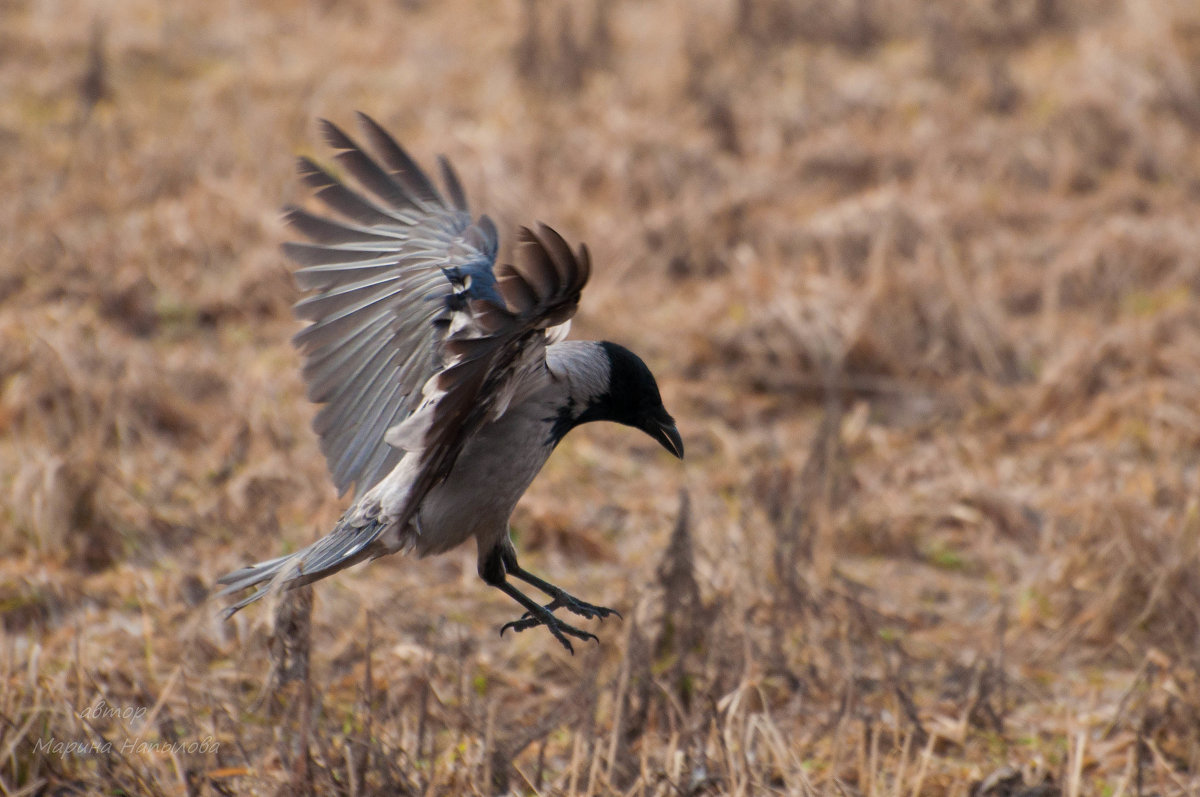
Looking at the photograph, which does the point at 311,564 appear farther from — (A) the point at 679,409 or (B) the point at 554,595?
(A) the point at 679,409

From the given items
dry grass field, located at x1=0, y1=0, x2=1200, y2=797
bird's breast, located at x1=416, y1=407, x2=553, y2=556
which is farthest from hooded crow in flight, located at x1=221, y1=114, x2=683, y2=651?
dry grass field, located at x1=0, y1=0, x2=1200, y2=797

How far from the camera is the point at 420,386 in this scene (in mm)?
3506

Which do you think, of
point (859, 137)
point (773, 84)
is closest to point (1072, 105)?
point (859, 137)

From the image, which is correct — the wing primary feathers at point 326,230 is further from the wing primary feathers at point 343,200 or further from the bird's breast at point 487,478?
the bird's breast at point 487,478

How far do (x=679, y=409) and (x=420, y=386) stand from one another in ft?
11.4

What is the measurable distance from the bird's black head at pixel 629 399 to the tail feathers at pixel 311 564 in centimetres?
60

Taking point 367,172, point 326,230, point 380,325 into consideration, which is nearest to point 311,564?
point 380,325

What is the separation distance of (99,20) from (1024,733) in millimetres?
9426

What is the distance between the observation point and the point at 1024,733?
4426 mm

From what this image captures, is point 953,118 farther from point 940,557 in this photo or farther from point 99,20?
point 99,20

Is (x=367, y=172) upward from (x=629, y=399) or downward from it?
upward

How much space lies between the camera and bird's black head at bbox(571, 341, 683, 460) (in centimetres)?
345

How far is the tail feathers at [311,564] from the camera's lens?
10.3 ft

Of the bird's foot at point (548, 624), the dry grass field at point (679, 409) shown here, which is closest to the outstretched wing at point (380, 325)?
the dry grass field at point (679, 409)
